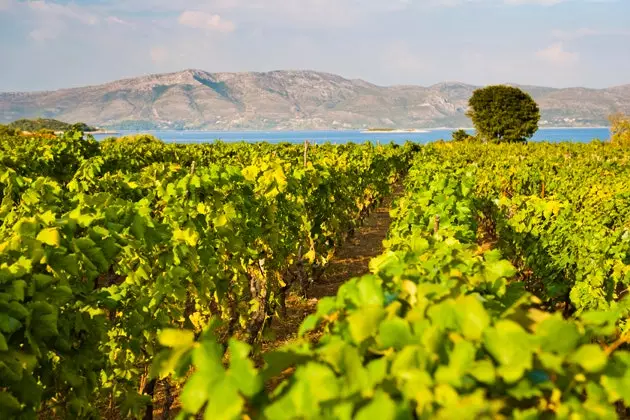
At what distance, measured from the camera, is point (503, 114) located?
67.0m

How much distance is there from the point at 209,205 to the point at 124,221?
5.22 ft

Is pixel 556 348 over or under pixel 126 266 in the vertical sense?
over

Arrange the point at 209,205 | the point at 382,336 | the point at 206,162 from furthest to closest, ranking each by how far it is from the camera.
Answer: the point at 206,162
the point at 209,205
the point at 382,336

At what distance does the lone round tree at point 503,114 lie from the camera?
66750 millimetres

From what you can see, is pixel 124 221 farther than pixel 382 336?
Yes

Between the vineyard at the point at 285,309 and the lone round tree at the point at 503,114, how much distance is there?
62317mm

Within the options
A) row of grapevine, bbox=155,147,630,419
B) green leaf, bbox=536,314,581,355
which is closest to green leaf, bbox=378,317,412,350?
row of grapevine, bbox=155,147,630,419

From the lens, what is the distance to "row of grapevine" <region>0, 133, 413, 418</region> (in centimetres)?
259

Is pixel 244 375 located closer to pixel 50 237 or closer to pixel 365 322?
pixel 365 322

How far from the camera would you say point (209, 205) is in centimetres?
538

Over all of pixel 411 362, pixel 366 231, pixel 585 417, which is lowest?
pixel 366 231

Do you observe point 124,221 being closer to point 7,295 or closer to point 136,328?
point 136,328

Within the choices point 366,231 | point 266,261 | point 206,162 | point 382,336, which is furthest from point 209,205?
point 206,162

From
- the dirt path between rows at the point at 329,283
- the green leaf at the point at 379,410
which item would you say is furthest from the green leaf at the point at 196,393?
the dirt path between rows at the point at 329,283
